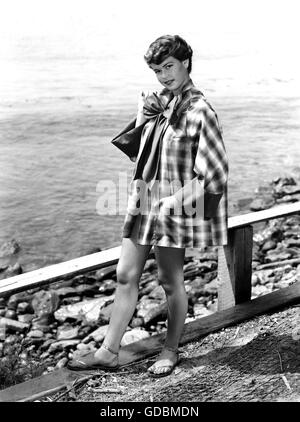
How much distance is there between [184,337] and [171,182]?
1102 mm

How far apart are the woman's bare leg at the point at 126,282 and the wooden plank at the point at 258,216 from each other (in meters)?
0.97

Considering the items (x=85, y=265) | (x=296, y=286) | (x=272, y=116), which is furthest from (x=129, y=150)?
(x=272, y=116)

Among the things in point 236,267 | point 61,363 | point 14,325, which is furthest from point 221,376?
point 14,325

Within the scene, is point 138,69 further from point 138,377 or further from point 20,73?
point 138,377

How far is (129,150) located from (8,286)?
0.86 m

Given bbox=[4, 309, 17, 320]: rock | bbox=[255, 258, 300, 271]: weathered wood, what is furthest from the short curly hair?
bbox=[255, 258, 300, 271]: weathered wood

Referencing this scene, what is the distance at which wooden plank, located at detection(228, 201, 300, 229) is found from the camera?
4688mm

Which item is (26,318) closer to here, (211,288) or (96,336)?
(96,336)

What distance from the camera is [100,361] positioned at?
13.0 ft

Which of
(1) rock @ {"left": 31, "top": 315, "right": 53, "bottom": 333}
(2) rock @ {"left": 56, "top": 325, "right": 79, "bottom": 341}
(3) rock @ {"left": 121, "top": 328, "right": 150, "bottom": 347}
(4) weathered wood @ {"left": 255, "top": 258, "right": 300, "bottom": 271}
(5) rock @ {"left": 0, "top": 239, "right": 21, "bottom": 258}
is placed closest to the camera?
(3) rock @ {"left": 121, "top": 328, "right": 150, "bottom": 347}

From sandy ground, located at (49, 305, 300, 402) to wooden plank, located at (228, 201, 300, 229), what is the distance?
0.61 meters

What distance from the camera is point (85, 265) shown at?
410cm

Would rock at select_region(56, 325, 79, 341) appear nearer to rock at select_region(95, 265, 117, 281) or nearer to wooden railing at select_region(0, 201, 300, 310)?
rock at select_region(95, 265, 117, 281)
